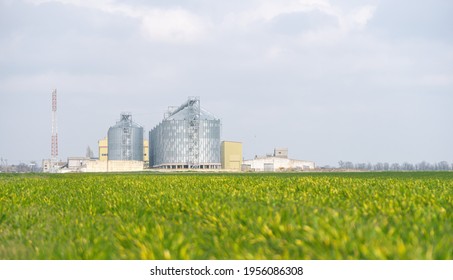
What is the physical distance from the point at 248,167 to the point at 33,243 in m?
182

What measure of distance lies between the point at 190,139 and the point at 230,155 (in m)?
22.4

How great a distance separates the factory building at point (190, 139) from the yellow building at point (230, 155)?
10.9 m

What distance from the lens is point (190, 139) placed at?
155m

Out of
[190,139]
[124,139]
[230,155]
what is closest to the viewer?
[190,139]

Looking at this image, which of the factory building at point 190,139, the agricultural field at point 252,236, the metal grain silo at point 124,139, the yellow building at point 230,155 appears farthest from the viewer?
the yellow building at point 230,155

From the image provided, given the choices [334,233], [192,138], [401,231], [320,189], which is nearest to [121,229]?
[334,233]

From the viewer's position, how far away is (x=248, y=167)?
618ft

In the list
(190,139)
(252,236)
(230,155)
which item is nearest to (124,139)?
(190,139)

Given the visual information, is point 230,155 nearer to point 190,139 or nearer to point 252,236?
point 190,139

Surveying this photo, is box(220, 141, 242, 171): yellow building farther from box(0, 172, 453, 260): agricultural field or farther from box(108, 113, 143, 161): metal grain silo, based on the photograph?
box(0, 172, 453, 260): agricultural field

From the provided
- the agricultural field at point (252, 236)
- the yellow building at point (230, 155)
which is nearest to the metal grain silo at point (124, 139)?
the yellow building at point (230, 155)

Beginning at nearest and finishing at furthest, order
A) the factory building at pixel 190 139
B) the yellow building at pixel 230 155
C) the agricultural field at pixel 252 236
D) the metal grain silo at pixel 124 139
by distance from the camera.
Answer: the agricultural field at pixel 252 236
the factory building at pixel 190 139
the metal grain silo at pixel 124 139
the yellow building at pixel 230 155

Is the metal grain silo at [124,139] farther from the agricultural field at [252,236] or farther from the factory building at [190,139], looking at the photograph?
the agricultural field at [252,236]

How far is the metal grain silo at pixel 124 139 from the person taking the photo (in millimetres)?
166625
